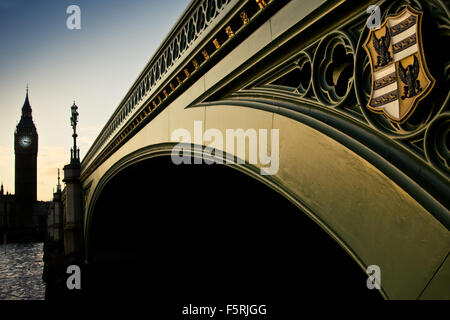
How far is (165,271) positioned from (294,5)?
1178cm

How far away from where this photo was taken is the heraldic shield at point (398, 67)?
1.77m

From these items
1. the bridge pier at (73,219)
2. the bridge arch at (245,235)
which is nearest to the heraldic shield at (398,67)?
the bridge arch at (245,235)

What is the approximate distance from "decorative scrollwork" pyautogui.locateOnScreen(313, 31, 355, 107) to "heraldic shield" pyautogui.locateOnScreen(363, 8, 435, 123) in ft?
1.06

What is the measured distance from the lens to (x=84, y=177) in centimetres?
1578

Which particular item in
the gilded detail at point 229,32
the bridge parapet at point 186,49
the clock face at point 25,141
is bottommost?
the gilded detail at point 229,32

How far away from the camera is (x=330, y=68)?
94.8 inches

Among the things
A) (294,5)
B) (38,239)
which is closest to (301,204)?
(294,5)

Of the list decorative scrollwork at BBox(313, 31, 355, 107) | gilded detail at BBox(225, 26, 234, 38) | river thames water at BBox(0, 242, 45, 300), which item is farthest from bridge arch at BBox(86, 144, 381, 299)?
river thames water at BBox(0, 242, 45, 300)

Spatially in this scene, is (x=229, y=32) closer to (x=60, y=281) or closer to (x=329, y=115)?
(x=329, y=115)

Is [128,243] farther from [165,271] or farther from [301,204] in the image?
[301,204]

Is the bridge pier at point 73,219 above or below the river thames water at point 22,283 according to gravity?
above

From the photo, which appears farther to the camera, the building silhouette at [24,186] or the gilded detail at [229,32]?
the building silhouette at [24,186]

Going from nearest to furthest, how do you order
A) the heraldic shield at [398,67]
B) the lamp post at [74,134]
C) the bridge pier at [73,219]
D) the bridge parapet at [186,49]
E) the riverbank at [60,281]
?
the heraldic shield at [398,67]
the bridge parapet at [186,49]
the riverbank at [60,281]
the bridge pier at [73,219]
the lamp post at [74,134]

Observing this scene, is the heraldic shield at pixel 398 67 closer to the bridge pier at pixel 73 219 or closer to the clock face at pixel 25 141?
the bridge pier at pixel 73 219
